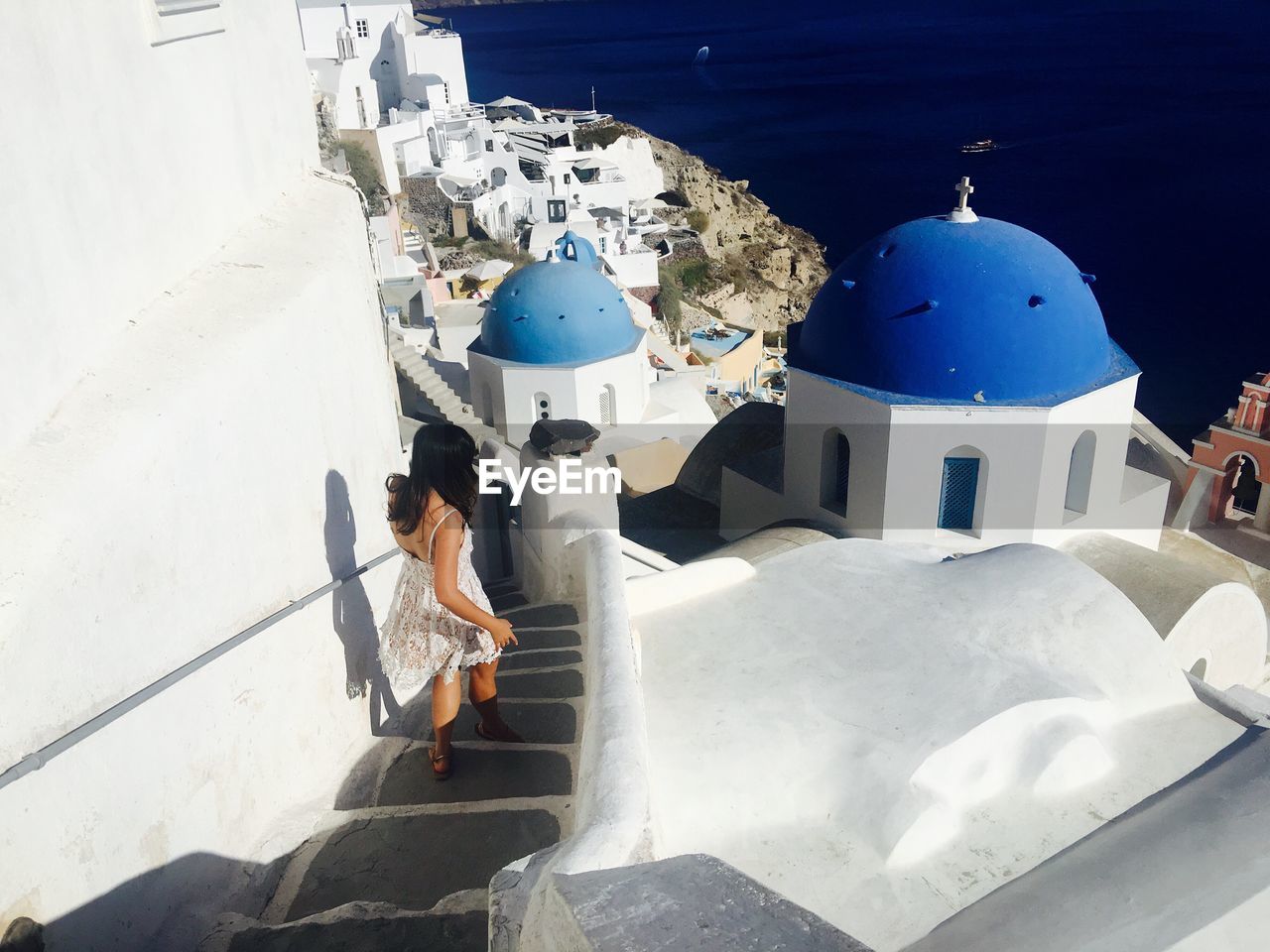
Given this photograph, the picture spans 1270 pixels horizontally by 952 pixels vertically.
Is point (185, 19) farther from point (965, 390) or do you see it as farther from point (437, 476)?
point (965, 390)

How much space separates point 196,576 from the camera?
257 cm

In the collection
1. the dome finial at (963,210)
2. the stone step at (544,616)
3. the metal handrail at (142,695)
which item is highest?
the metal handrail at (142,695)

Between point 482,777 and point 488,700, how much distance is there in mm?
252

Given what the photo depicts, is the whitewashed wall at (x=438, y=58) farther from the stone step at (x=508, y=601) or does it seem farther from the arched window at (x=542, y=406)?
the stone step at (x=508, y=601)

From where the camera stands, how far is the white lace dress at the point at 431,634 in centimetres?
336

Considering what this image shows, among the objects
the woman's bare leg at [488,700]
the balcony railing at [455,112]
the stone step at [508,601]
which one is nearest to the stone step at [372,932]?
the woman's bare leg at [488,700]

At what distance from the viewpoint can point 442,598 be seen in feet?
10.3

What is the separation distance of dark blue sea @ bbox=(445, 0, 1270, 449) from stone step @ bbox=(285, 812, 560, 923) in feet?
96.0

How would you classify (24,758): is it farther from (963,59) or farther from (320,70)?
(963,59)

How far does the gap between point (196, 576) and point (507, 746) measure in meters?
1.35

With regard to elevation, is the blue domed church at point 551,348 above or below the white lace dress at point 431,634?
below

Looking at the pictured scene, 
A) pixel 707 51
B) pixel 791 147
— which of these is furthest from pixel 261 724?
pixel 707 51

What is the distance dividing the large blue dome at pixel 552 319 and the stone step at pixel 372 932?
11.9 metres

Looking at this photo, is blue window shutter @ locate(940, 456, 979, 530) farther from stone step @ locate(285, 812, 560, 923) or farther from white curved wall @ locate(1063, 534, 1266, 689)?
stone step @ locate(285, 812, 560, 923)
